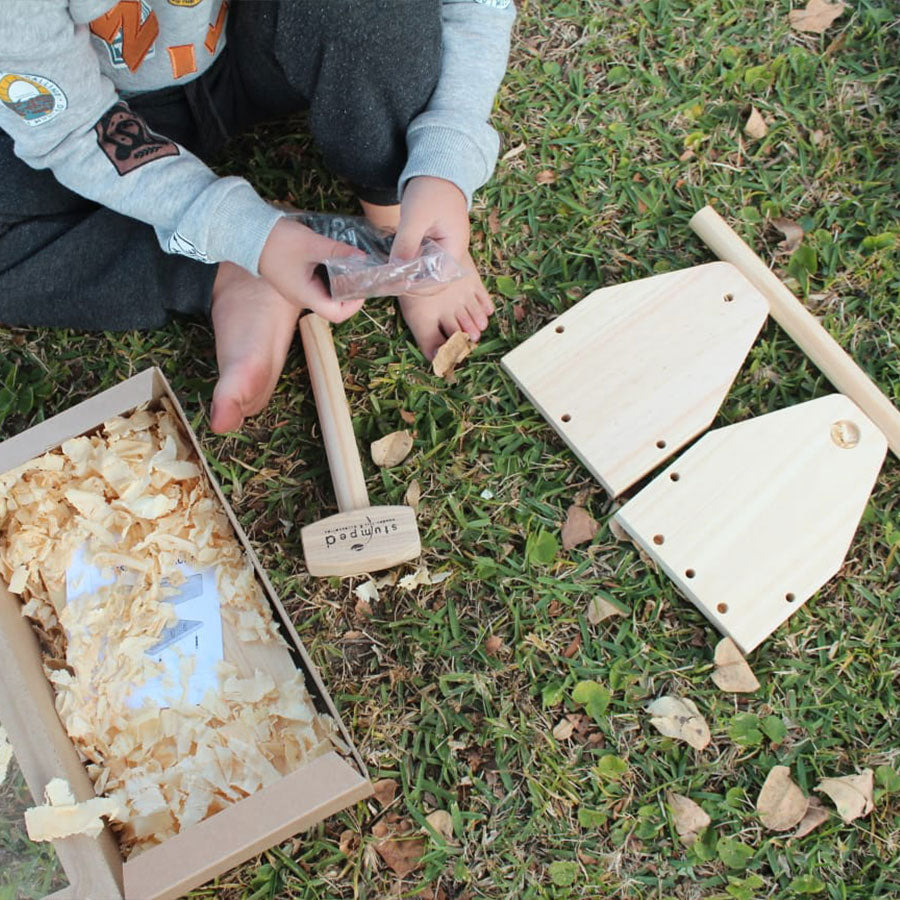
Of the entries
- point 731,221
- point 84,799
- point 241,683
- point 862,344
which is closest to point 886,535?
point 862,344

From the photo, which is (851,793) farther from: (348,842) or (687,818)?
(348,842)

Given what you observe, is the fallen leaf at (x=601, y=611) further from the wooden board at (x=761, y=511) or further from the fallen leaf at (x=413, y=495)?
the fallen leaf at (x=413, y=495)

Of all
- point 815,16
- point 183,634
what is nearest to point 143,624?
point 183,634

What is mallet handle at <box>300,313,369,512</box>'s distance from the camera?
1153 mm

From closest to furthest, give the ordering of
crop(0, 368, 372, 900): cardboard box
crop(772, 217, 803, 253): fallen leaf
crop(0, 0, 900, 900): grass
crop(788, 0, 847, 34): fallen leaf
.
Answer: crop(0, 368, 372, 900): cardboard box, crop(0, 0, 900, 900): grass, crop(772, 217, 803, 253): fallen leaf, crop(788, 0, 847, 34): fallen leaf

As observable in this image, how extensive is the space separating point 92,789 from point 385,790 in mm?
328

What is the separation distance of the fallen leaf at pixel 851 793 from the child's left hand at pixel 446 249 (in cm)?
72

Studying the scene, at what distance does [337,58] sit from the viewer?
1.05 meters

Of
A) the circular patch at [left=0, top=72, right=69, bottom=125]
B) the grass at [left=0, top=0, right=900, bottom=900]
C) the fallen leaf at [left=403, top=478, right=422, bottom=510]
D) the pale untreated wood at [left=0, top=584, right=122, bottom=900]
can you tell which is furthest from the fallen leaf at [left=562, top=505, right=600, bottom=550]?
the circular patch at [left=0, top=72, right=69, bottom=125]

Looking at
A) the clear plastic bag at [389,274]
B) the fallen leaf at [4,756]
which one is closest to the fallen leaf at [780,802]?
the clear plastic bag at [389,274]

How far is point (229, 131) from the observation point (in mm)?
1281

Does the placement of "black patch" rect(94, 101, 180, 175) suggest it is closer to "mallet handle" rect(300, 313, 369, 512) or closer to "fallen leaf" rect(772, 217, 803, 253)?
"mallet handle" rect(300, 313, 369, 512)

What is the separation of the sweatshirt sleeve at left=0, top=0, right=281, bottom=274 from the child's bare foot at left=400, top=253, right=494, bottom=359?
0.26 meters

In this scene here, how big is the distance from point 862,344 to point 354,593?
0.80 meters
